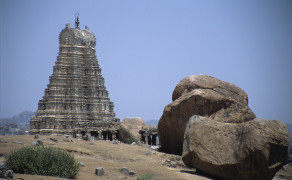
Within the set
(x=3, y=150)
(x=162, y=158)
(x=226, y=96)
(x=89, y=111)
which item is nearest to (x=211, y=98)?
(x=226, y=96)

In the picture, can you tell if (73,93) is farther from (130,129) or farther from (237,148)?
(237,148)

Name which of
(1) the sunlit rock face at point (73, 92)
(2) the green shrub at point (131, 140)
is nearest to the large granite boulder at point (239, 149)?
(2) the green shrub at point (131, 140)

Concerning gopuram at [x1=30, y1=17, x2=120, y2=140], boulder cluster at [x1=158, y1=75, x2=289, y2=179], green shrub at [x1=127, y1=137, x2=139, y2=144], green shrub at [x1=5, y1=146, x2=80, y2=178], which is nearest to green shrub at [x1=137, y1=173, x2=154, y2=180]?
green shrub at [x1=5, y1=146, x2=80, y2=178]

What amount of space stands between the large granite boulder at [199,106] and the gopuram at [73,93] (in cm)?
3215

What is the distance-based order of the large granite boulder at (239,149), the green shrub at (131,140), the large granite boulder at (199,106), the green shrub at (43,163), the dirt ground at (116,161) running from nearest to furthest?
the green shrub at (43,163) < the dirt ground at (116,161) < the large granite boulder at (239,149) < the large granite boulder at (199,106) < the green shrub at (131,140)

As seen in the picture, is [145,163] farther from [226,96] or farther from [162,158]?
[226,96]

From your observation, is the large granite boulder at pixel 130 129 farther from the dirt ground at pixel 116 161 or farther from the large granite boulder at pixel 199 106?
the dirt ground at pixel 116 161

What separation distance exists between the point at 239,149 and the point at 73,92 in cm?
4346

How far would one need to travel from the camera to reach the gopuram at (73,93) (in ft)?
187

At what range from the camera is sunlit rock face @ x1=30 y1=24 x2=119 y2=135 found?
57094 millimetres

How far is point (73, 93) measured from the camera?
58438 mm

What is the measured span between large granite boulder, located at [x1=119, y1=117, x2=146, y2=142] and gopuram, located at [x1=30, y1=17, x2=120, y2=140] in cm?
1525

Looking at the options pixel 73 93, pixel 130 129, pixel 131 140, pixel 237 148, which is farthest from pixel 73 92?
pixel 237 148

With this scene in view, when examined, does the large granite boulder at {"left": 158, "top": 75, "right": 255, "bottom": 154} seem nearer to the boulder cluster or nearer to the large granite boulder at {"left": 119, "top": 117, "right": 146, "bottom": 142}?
the boulder cluster
